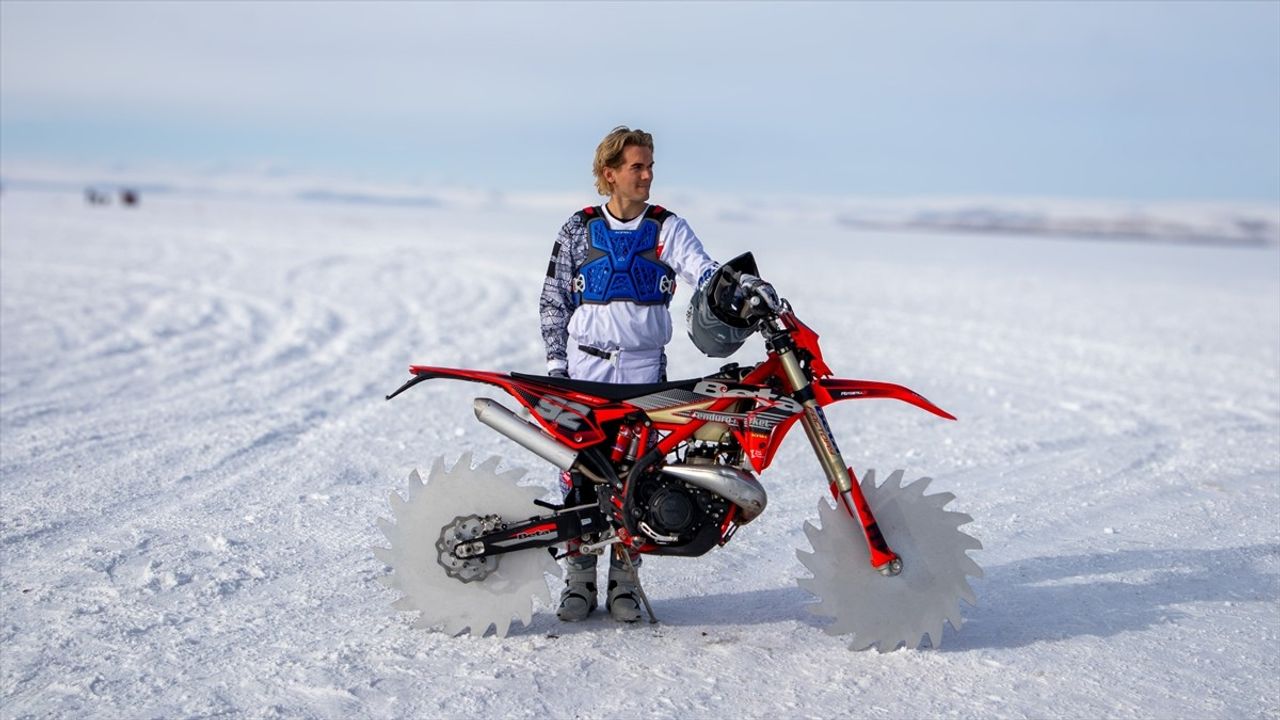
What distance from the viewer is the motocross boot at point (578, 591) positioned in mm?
4895

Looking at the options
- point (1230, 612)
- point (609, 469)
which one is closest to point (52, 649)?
point (609, 469)

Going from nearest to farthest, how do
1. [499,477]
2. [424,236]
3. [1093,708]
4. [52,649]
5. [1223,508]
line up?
1. [1093,708]
2. [52,649]
3. [499,477]
4. [1223,508]
5. [424,236]

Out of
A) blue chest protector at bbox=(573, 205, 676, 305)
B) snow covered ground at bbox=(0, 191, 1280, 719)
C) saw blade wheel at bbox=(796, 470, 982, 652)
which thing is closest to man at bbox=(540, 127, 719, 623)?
blue chest protector at bbox=(573, 205, 676, 305)

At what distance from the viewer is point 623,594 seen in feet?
16.0

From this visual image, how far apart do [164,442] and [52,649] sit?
354 centimetres

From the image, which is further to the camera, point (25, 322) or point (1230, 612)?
point (25, 322)

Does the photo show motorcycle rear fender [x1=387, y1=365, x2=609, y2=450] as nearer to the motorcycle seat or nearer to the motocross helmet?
the motorcycle seat

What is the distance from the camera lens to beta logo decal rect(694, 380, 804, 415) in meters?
4.45

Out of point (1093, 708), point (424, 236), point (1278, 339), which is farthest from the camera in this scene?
point (424, 236)

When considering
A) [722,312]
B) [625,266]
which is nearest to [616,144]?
[625,266]

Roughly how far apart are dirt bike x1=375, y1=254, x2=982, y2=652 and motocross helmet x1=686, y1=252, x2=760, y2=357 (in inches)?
2.1

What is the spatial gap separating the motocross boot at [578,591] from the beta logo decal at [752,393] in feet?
3.11

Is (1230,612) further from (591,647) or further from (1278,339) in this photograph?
(1278,339)

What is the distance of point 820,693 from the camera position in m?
4.18
